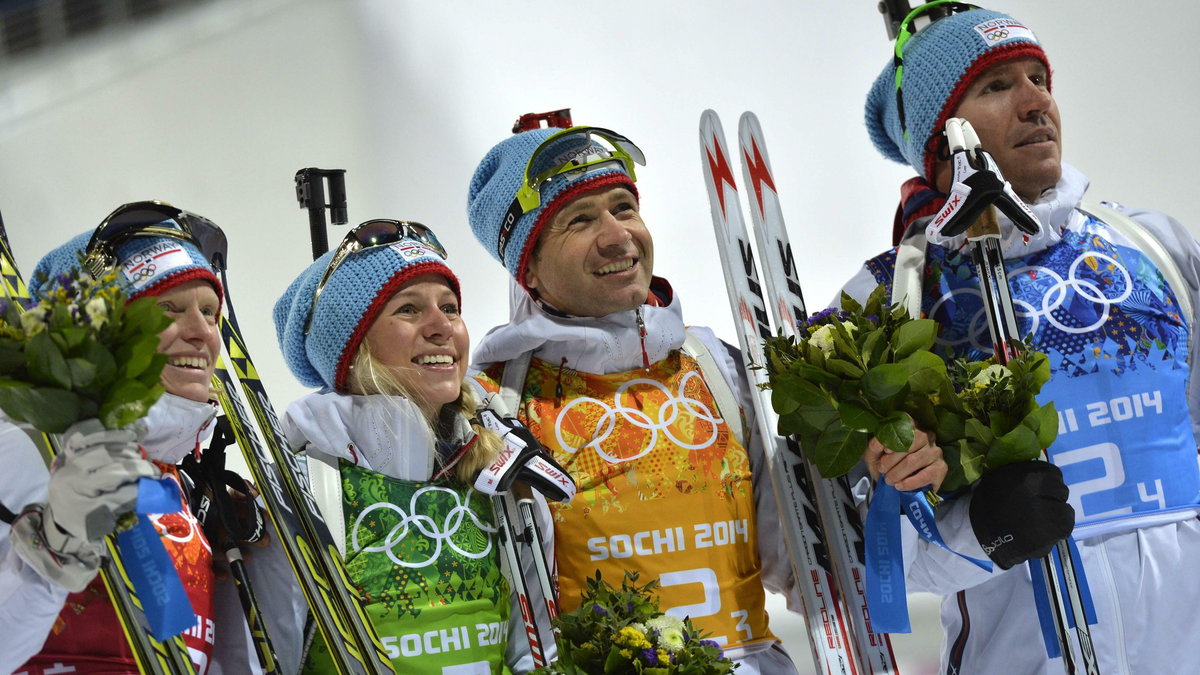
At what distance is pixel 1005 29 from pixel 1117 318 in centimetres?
60

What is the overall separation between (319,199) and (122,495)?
3.76 feet

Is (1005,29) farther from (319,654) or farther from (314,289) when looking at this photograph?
(319,654)

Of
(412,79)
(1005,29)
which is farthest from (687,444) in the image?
(412,79)

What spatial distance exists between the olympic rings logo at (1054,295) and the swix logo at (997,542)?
41 centimetres

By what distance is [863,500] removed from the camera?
2283mm

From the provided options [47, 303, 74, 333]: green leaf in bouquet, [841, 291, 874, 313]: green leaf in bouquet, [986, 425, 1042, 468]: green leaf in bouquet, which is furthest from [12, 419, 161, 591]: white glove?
[986, 425, 1042, 468]: green leaf in bouquet

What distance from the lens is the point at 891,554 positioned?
2.04 metres

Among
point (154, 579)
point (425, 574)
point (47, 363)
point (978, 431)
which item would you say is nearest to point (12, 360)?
point (47, 363)

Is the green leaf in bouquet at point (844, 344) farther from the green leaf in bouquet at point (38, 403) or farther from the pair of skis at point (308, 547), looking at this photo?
the green leaf in bouquet at point (38, 403)

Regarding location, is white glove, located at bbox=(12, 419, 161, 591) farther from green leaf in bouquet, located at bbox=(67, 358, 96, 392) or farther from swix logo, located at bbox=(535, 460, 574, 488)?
swix logo, located at bbox=(535, 460, 574, 488)

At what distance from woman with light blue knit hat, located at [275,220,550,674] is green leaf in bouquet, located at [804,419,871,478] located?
0.53m

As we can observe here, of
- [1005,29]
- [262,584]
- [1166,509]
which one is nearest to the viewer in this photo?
[262,584]

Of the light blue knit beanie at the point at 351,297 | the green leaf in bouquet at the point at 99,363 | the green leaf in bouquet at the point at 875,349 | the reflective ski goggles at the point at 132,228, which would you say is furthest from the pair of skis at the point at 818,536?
the green leaf in bouquet at the point at 99,363

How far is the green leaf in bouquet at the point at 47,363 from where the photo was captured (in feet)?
4.73
